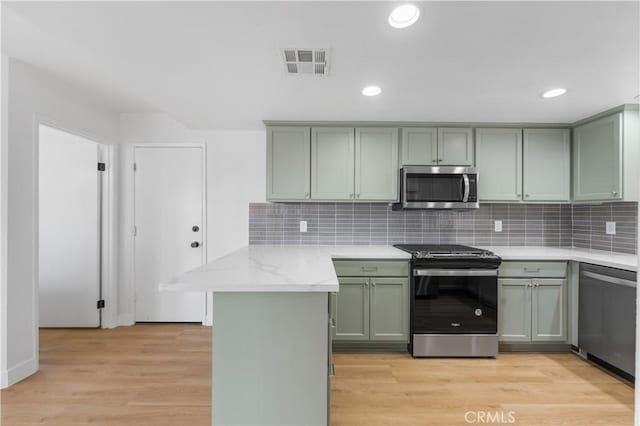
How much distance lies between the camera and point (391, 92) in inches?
93.4

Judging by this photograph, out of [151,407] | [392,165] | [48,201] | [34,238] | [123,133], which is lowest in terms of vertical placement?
[151,407]

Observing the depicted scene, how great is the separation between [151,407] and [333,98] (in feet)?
8.34

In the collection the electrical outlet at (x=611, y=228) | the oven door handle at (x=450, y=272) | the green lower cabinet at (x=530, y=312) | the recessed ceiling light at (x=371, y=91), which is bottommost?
the green lower cabinet at (x=530, y=312)

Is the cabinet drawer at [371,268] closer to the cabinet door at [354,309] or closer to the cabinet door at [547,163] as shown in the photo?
the cabinet door at [354,309]

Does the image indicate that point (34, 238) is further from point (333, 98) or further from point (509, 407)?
point (509, 407)

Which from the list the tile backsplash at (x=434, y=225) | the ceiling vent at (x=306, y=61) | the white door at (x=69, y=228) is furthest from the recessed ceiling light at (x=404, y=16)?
the white door at (x=69, y=228)

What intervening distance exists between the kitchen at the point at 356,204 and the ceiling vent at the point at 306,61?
0.02 meters

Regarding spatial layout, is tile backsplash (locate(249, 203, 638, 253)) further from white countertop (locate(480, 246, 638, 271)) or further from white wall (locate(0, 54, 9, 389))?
white wall (locate(0, 54, 9, 389))

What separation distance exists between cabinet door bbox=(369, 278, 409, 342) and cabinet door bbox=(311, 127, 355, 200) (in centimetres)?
92

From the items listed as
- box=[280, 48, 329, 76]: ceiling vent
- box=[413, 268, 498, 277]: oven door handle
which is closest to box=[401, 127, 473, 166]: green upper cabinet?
box=[413, 268, 498, 277]: oven door handle

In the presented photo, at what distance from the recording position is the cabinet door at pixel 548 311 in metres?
2.84

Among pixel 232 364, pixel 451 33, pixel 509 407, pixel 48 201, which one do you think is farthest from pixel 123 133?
pixel 509 407

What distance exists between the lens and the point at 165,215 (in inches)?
140

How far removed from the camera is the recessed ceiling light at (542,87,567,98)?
2.30 m
